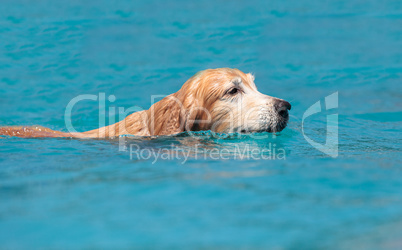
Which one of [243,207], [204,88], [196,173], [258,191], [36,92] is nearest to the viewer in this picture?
[243,207]

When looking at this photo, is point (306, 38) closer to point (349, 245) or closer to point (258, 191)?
point (258, 191)

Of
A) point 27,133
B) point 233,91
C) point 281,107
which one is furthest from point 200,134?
point 27,133

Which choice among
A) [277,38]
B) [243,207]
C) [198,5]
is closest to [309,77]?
[277,38]

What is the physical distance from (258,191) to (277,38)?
8.34 m

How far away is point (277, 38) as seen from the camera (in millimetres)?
11641

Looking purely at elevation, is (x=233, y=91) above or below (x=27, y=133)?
above

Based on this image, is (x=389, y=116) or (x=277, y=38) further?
(x=277, y=38)
